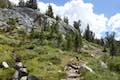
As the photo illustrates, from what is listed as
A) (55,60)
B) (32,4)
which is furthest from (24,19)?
(55,60)

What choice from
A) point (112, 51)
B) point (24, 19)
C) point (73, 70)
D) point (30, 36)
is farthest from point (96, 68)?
point (24, 19)

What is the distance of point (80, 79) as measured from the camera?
1164 inches

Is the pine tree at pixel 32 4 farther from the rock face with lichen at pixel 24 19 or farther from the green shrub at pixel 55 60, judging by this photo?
the green shrub at pixel 55 60

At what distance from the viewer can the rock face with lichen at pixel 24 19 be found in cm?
9669

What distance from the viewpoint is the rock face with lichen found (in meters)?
96.7

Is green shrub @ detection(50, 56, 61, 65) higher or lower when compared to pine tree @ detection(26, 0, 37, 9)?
lower

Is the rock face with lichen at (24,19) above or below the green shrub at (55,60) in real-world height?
above

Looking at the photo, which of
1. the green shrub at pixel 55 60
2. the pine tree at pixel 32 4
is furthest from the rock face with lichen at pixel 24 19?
the green shrub at pixel 55 60

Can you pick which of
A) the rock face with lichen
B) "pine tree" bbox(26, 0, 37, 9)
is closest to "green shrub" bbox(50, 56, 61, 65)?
the rock face with lichen

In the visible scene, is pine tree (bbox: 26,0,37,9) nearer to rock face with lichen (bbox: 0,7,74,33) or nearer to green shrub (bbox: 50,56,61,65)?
rock face with lichen (bbox: 0,7,74,33)

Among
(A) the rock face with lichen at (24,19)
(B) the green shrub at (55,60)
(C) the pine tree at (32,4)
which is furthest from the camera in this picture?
(C) the pine tree at (32,4)

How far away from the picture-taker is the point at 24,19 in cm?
10344

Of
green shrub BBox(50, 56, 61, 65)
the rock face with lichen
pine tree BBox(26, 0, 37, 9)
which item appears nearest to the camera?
green shrub BBox(50, 56, 61, 65)

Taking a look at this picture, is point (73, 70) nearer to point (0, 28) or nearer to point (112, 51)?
point (112, 51)
